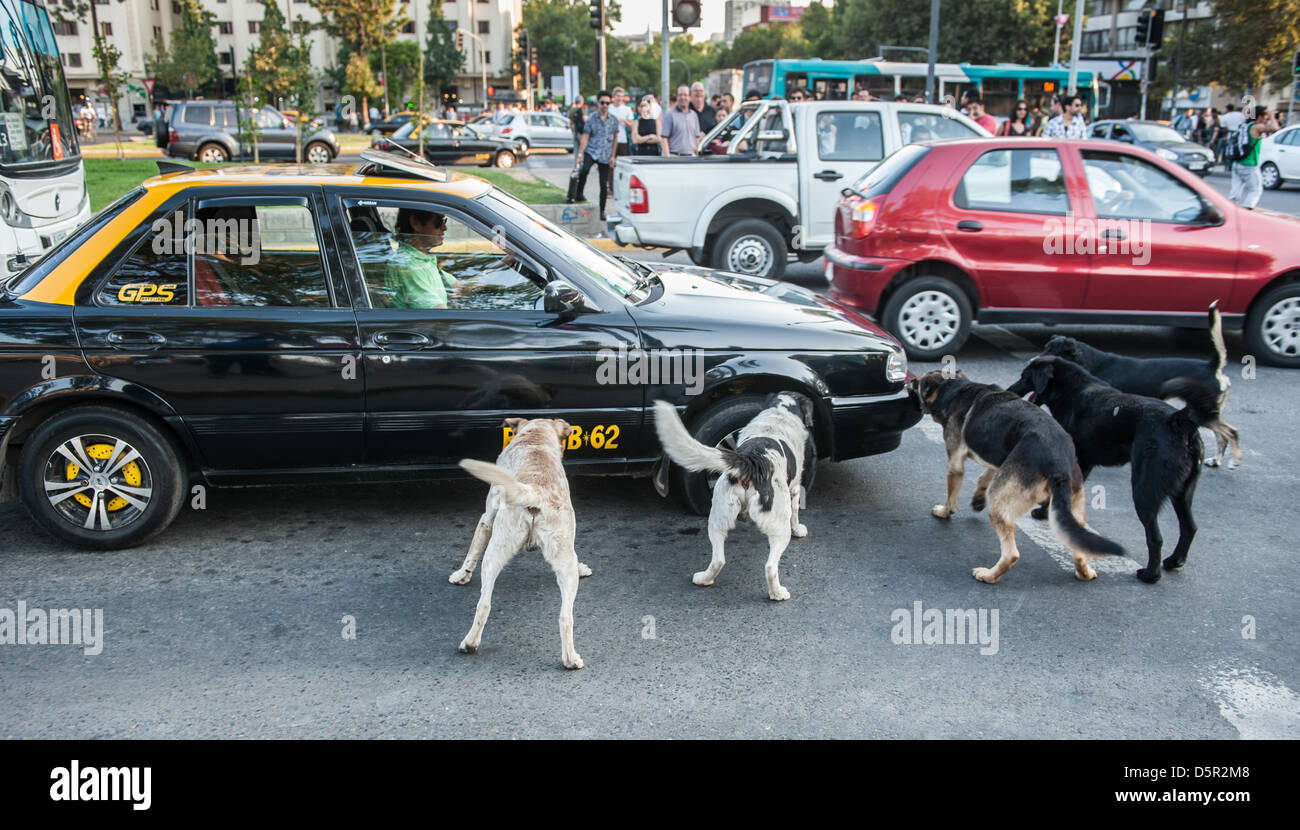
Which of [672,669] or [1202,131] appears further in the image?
[1202,131]

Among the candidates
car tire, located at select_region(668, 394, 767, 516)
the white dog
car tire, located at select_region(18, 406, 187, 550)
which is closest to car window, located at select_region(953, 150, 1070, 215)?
car tire, located at select_region(668, 394, 767, 516)

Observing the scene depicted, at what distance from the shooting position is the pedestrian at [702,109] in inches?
657

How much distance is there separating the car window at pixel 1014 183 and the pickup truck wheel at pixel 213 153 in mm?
24829

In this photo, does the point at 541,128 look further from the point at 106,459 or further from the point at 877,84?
the point at 106,459

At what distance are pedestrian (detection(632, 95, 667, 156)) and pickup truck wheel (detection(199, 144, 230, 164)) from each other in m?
15.5

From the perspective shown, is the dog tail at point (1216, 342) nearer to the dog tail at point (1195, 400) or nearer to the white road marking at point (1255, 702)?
the dog tail at point (1195, 400)

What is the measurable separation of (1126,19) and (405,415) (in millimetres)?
82238

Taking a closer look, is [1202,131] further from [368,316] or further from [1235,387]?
[368,316]

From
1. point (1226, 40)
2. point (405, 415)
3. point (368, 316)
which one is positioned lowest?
point (405, 415)

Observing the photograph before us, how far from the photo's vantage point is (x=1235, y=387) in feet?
25.6

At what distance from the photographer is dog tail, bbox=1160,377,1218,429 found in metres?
4.30

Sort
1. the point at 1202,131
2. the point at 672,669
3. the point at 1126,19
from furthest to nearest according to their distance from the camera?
the point at 1126,19
the point at 1202,131
the point at 672,669

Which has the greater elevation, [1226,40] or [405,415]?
[1226,40]

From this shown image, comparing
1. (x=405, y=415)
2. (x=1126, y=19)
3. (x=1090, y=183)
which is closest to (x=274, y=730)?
(x=405, y=415)
